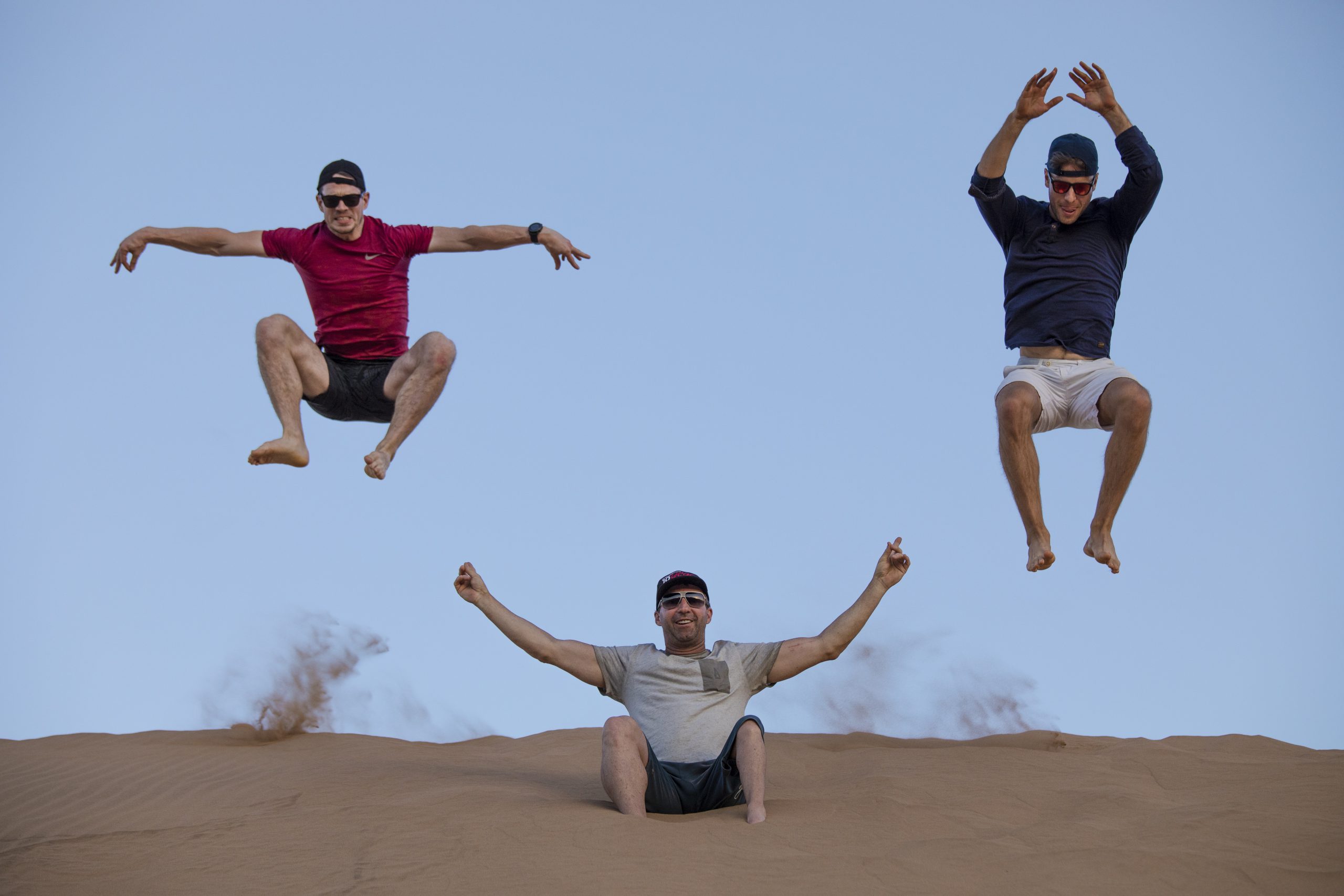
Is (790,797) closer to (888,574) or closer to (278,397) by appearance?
(888,574)

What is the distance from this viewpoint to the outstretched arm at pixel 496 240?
26.2ft

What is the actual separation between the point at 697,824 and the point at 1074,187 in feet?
13.1

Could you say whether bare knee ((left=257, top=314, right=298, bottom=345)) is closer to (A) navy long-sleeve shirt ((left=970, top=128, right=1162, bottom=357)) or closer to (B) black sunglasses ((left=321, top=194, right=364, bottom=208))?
(B) black sunglasses ((left=321, top=194, right=364, bottom=208))

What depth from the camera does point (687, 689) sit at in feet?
22.0

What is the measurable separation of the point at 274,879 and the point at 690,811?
2.00 meters

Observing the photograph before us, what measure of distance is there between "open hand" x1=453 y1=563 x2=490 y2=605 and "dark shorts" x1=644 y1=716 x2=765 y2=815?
1.13 metres

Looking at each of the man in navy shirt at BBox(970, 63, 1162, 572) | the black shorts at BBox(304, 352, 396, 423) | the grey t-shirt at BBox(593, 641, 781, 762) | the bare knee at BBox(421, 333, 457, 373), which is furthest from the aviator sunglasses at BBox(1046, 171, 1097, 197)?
the black shorts at BBox(304, 352, 396, 423)

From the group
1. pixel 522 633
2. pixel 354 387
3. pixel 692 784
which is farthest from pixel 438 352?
pixel 692 784

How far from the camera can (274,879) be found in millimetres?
5559

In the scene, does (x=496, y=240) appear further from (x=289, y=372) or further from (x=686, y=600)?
(x=686, y=600)

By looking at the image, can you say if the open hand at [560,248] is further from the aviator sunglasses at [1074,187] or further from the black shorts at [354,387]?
the aviator sunglasses at [1074,187]

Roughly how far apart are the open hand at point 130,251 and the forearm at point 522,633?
298cm

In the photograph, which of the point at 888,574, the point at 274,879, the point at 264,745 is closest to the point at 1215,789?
the point at 888,574

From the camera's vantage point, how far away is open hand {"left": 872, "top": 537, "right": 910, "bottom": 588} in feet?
22.2
